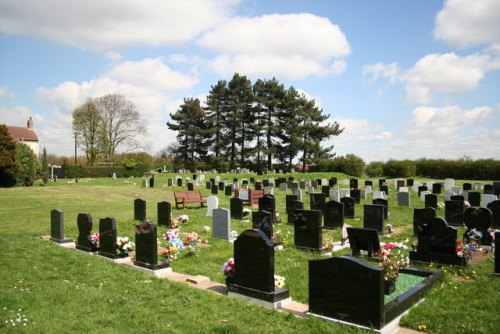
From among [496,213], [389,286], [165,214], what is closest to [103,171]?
[165,214]

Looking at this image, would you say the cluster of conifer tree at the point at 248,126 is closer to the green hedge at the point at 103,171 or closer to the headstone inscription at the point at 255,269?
the green hedge at the point at 103,171

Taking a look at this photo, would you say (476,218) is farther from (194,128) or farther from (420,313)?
(194,128)

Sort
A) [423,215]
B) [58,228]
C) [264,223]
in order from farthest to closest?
1. [58,228]
2. [423,215]
3. [264,223]

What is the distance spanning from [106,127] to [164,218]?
52.3 meters

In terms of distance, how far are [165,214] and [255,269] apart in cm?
892

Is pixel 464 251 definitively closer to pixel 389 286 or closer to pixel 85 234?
pixel 389 286

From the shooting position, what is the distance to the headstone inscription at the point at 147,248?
908 cm

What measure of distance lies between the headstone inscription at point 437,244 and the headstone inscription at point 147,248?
19.4 ft

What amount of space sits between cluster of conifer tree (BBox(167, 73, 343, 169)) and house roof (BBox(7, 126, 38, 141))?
25.2 meters

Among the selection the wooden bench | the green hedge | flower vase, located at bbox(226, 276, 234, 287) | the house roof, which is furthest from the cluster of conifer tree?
flower vase, located at bbox(226, 276, 234, 287)

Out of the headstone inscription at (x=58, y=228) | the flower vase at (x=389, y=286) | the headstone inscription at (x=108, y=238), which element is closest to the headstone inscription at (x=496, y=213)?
the flower vase at (x=389, y=286)

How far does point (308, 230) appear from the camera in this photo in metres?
11.3

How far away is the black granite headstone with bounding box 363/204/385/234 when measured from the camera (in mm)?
13406

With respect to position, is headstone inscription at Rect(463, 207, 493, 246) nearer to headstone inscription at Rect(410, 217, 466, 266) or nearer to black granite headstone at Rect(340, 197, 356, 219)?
headstone inscription at Rect(410, 217, 466, 266)
